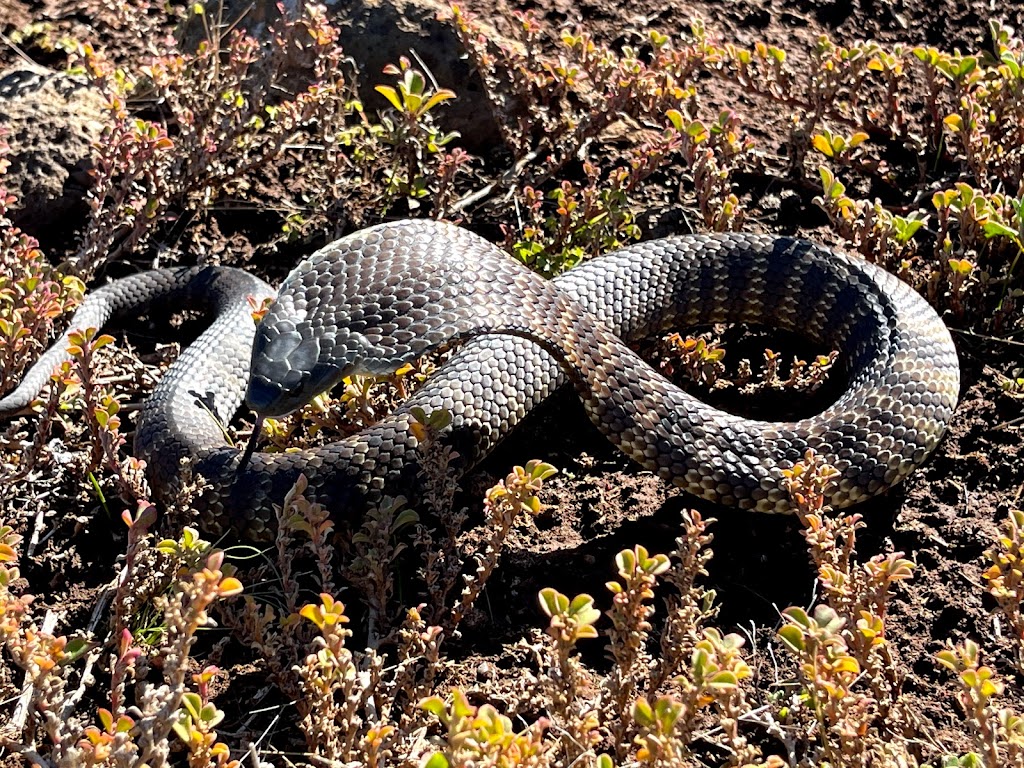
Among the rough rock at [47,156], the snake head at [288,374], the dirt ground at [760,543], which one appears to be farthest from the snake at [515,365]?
the rough rock at [47,156]

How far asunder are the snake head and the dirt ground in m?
0.94

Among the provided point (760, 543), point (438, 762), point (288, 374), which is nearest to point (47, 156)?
point (288, 374)

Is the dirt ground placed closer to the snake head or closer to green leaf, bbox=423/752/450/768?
the snake head

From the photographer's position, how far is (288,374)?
352cm

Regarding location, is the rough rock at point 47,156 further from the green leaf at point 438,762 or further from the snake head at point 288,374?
the green leaf at point 438,762

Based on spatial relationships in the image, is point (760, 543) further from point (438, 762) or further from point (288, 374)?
point (438, 762)

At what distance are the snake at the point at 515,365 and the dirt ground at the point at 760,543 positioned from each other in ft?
0.56

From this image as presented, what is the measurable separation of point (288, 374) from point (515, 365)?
3.73 feet

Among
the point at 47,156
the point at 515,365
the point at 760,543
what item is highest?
the point at 47,156

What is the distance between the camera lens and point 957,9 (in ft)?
21.1

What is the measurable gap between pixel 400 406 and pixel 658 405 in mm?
960

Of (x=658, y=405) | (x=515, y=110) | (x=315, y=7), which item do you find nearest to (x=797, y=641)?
(x=658, y=405)

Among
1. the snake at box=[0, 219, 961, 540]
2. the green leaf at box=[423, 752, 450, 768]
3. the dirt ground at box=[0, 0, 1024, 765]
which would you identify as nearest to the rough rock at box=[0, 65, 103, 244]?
the snake at box=[0, 219, 961, 540]

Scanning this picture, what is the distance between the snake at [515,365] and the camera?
3619 mm
